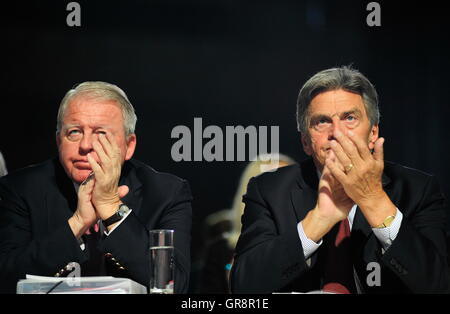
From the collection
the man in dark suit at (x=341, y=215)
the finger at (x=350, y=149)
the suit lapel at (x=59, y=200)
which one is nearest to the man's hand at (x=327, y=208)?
the man in dark suit at (x=341, y=215)

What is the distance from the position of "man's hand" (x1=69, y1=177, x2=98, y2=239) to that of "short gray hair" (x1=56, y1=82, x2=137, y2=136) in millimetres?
524

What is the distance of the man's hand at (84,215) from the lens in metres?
3.19

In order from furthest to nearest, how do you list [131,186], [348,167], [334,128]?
[131,186], [334,128], [348,167]

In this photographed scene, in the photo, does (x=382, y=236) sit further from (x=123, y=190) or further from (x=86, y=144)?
(x=86, y=144)

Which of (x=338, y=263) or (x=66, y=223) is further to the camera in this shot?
(x=338, y=263)

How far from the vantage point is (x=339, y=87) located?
3557 mm

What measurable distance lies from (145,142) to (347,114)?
3.64 ft

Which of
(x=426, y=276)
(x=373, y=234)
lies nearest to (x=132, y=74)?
(x=373, y=234)

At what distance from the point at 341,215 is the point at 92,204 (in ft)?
3.73

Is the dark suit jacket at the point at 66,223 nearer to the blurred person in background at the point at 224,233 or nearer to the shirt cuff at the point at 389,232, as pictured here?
the blurred person in background at the point at 224,233

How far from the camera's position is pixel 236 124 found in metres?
3.86

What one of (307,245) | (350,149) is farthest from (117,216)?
(350,149)
